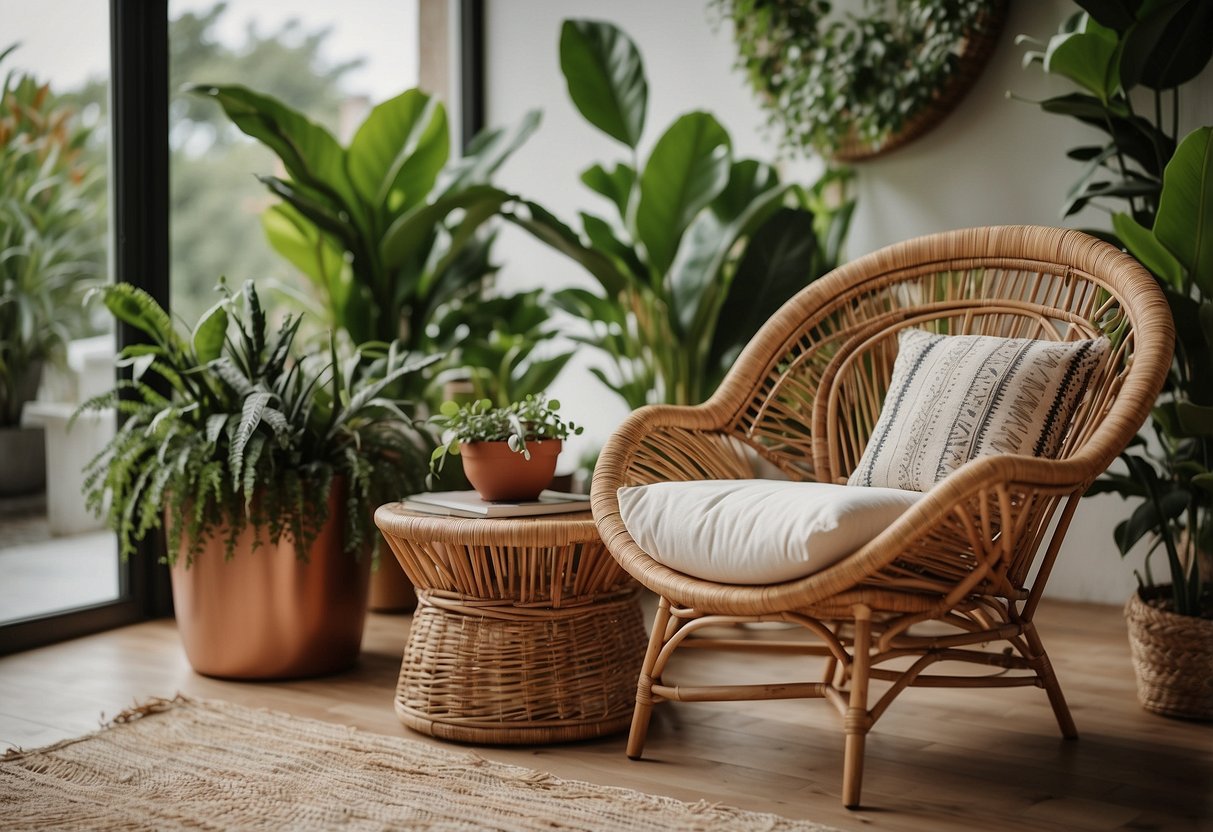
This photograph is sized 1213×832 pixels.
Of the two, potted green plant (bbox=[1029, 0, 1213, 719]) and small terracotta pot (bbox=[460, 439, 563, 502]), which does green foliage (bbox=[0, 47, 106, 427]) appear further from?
potted green plant (bbox=[1029, 0, 1213, 719])

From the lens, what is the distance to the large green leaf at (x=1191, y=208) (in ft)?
6.89

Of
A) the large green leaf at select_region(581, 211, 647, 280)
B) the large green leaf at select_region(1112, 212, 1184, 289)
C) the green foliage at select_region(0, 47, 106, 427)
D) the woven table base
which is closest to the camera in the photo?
the woven table base

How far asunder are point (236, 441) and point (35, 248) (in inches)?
36.4

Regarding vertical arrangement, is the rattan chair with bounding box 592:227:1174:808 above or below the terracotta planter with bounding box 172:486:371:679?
above

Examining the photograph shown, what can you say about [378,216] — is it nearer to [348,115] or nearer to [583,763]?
[348,115]

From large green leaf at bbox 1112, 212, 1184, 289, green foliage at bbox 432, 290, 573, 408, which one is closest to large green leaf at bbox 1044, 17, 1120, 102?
large green leaf at bbox 1112, 212, 1184, 289

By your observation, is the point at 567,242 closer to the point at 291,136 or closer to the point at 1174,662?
the point at 291,136

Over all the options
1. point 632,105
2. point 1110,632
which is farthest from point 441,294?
point 1110,632

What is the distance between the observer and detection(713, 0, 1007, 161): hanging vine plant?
325 centimetres

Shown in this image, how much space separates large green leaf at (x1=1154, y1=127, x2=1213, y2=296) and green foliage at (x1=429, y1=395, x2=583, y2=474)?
3.54 feet

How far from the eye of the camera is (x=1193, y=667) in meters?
2.25

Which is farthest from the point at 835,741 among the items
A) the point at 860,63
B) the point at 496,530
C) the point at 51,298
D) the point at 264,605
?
the point at 51,298

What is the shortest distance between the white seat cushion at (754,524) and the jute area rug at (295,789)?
0.35 meters

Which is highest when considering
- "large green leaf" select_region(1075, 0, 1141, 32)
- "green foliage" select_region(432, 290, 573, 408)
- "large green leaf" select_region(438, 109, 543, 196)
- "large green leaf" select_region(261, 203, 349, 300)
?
"large green leaf" select_region(1075, 0, 1141, 32)
